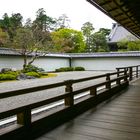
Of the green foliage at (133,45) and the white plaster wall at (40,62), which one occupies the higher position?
the green foliage at (133,45)

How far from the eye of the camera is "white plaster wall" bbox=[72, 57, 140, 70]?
103 ft

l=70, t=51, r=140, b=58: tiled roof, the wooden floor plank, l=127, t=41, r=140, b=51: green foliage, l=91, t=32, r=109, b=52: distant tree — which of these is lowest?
the wooden floor plank

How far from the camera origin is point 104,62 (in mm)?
32969

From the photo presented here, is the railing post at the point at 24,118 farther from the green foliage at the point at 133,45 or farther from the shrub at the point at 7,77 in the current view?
the green foliage at the point at 133,45

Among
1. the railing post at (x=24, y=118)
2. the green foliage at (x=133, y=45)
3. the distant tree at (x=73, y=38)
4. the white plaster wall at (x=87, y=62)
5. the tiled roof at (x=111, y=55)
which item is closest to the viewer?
the railing post at (x=24, y=118)

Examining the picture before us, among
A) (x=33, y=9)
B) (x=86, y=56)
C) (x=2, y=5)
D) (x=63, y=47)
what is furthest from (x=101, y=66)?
(x=2, y=5)

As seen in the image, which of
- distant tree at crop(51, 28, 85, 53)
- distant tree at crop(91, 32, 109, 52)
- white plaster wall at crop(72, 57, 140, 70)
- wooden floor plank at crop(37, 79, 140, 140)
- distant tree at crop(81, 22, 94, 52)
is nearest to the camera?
wooden floor plank at crop(37, 79, 140, 140)

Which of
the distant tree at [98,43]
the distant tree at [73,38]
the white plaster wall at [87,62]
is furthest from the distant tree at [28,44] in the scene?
the distant tree at [98,43]

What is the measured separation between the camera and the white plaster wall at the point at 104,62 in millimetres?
31469

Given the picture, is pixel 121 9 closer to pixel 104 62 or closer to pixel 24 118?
pixel 24 118

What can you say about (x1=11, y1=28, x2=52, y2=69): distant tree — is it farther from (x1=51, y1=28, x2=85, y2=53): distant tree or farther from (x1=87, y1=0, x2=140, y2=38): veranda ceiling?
(x1=87, y1=0, x2=140, y2=38): veranda ceiling

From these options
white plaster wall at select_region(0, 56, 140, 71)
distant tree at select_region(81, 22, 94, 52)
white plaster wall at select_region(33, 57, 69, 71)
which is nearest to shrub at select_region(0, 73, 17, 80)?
white plaster wall at select_region(0, 56, 140, 71)

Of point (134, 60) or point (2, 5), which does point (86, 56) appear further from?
point (2, 5)

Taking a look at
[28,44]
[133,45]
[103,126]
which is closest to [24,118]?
[103,126]
